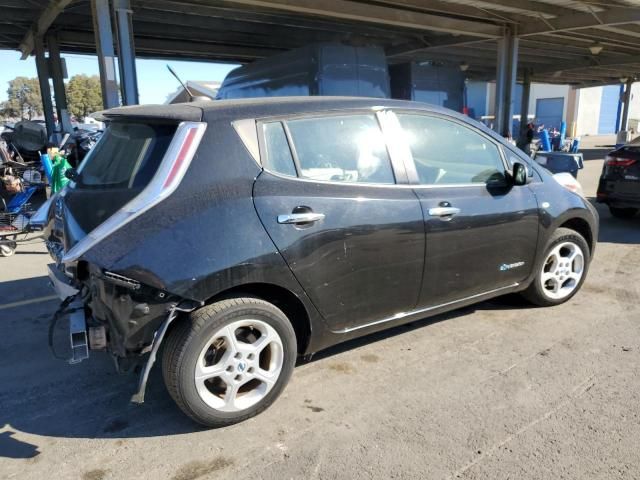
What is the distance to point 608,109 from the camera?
55.9 metres

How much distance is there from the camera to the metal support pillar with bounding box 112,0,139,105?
958 centimetres

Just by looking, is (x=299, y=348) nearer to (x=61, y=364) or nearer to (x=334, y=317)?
(x=334, y=317)

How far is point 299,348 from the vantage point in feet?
10.5

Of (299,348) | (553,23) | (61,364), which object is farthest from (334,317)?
(553,23)

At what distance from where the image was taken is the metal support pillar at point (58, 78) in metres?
15.8

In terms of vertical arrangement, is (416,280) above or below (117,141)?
below

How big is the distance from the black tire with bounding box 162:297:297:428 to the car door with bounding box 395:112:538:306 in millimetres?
1225

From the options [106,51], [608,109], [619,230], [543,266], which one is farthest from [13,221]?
[608,109]

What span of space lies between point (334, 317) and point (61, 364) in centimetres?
202

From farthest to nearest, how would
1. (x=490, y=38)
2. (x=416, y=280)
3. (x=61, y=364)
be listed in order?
(x=490, y=38)
(x=61, y=364)
(x=416, y=280)

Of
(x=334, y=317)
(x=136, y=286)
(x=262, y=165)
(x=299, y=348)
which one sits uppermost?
(x=262, y=165)

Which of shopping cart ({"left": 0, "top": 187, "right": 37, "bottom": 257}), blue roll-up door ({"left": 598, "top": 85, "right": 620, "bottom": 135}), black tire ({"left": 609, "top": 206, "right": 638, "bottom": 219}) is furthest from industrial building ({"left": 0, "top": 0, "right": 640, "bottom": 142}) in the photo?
blue roll-up door ({"left": 598, "top": 85, "right": 620, "bottom": 135})

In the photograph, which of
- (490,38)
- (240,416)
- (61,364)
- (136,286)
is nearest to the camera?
(136,286)

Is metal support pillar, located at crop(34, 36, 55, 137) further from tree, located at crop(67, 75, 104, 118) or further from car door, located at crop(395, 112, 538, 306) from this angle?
tree, located at crop(67, 75, 104, 118)
